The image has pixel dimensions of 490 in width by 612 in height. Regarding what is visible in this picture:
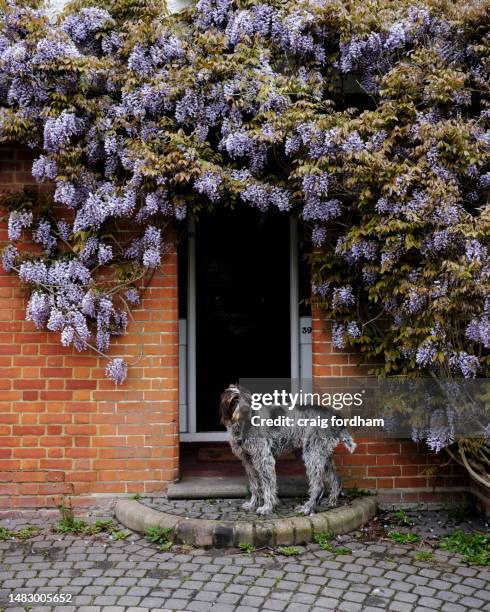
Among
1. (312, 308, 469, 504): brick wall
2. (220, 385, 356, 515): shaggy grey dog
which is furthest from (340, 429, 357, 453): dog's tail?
(312, 308, 469, 504): brick wall

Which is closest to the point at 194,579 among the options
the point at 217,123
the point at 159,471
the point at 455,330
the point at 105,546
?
the point at 105,546

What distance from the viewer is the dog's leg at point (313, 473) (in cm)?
571

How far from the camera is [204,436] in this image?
25.4 feet

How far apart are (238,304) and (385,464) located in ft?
7.90

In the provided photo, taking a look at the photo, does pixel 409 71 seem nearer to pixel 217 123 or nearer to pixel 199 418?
pixel 217 123

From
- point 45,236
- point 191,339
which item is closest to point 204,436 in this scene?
point 191,339

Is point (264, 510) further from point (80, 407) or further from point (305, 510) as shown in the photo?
point (80, 407)

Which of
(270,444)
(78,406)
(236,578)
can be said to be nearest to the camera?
(236,578)

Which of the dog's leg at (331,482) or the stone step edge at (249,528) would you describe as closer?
the stone step edge at (249,528)

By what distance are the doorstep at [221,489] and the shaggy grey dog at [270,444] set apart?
1.02 ft

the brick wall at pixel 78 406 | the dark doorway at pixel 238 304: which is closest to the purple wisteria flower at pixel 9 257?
the brick wall at pixel 78 406

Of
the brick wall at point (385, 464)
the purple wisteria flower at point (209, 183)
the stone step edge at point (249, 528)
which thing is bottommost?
the stone step edge at point (249, 528)

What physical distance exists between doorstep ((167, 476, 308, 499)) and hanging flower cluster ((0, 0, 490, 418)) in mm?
1129

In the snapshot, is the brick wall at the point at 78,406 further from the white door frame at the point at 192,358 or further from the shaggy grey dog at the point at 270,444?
the white door frame at the point at 192,358
